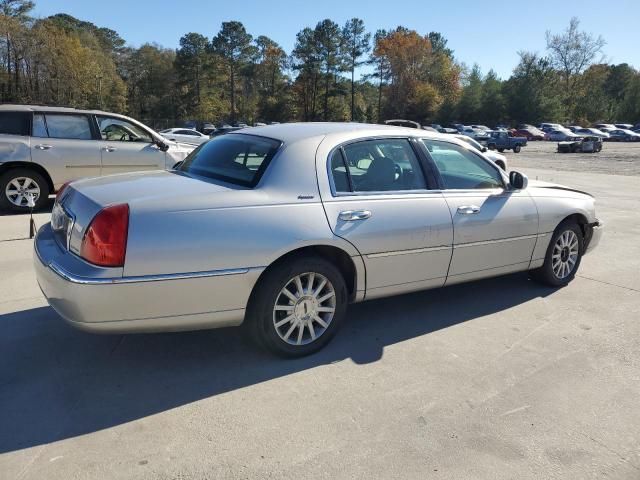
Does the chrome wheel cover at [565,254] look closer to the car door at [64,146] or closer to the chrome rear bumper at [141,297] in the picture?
the chrome rear bumper at [141,297]

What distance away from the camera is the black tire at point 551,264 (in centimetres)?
500

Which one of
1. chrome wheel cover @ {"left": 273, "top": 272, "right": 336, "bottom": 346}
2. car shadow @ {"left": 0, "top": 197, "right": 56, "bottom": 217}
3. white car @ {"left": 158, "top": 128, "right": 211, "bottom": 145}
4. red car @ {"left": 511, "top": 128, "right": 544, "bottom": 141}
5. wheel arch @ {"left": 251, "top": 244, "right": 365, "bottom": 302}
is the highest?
red car @ {"left": 511, "top": 128, "right": 544, "bottom": 141}

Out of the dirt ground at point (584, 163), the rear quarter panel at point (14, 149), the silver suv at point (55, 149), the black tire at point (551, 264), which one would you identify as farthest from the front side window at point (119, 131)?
the dirt ground at point (584, 163)

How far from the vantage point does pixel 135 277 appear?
9.66 ft

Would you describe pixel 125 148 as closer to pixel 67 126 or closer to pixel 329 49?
pixel 67 126

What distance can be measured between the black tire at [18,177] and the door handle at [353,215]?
22.0 feet

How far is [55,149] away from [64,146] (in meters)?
0.14

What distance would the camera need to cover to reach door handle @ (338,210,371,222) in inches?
141

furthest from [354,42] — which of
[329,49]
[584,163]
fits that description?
[584,163]

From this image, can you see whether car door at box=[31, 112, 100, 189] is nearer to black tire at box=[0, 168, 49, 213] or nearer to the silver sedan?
→ black tire at box=[0, 168, 49, 213]

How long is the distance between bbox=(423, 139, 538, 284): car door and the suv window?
0.23m

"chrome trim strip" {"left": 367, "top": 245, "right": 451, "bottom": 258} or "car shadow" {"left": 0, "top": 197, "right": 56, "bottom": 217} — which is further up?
"chrome trim strip" {"left": 367, "top": 245, "right": 451, "bottom": 258}

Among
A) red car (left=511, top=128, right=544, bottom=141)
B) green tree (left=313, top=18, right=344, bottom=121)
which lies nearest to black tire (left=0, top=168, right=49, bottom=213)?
red car (left=511, top=128, right=544, bottom=141)

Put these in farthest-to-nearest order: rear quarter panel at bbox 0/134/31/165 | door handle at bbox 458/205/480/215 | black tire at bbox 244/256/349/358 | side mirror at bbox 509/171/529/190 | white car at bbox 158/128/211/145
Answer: white car at bbox 158/128/211/145 < rear quarter panel at bbox 0/134/31/165 < side mirror at bbox 509/171/529/190 < door handle at bbox 458/205/480/215 < black tire at bbox 244/256/349/358
